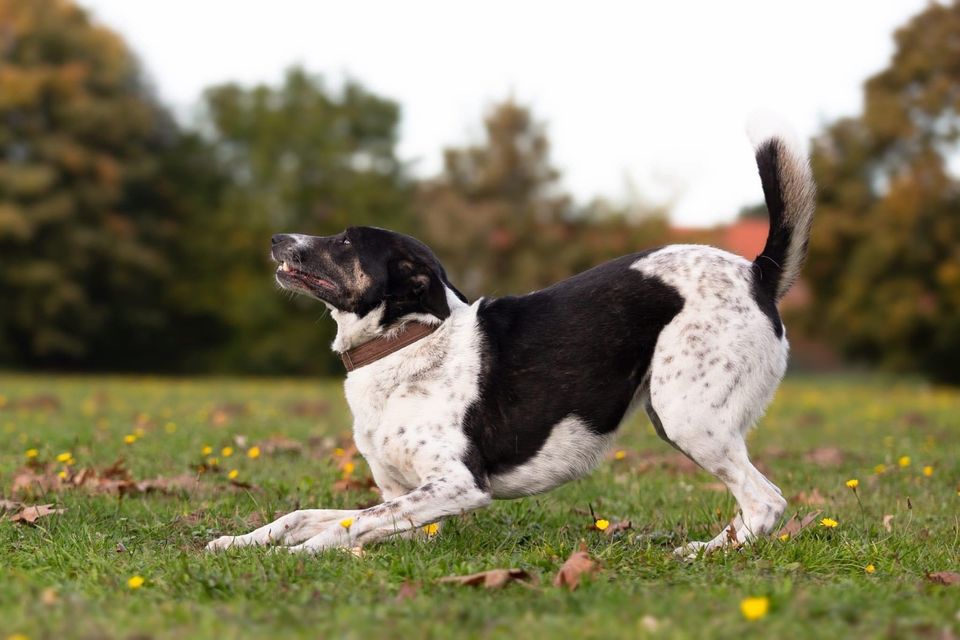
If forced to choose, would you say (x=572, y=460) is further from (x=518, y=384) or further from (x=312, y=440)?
(x=312, y=440)

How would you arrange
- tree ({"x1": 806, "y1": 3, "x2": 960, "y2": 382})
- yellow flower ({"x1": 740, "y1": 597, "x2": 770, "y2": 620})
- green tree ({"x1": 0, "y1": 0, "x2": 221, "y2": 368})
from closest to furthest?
yellow flower ({"x1": 740, "y1": 597, "x2": 770, "y2": 620}) → tree ({"x1": 806, "y1": 3, "x2": 960, "y2": 382}) → green tree ({"x1": 0, "y1": 0, "x2": 221, "y2": 368})

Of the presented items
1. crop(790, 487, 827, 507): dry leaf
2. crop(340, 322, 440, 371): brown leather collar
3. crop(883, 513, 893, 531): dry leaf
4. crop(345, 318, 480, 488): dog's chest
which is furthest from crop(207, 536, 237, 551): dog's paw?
crop(790, 487, 827, 507): dry leaf

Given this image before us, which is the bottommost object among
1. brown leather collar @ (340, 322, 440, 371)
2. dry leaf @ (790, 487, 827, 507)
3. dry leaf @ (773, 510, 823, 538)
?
dry leaf @ (790, 487, 827, 507)

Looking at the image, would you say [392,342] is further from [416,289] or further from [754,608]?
[754,608]

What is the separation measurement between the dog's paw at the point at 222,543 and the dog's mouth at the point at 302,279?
1299mm

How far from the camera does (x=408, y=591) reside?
3.61m

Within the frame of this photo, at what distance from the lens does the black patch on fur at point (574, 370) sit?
15.8 feet

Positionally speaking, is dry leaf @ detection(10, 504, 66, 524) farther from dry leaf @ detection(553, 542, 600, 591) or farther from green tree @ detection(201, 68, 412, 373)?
green tree @ detection(201, 68, 412, 373)

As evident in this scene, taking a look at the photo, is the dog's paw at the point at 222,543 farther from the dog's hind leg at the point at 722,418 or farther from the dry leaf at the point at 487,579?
the dog's hind leg at the point at 722,418

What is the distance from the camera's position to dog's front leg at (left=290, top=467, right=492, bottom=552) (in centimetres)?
449

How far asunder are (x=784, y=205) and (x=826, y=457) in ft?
13.2

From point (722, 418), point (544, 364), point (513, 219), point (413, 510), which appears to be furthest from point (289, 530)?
point (513, 219)

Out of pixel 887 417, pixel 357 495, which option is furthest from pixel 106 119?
pixel 357 495

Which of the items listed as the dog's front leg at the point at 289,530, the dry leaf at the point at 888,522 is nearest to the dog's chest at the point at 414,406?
the dog's front leg at the point at 289,530
